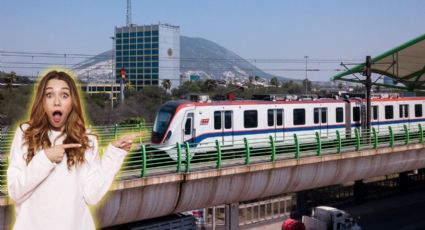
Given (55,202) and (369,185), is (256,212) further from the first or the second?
(55,202)

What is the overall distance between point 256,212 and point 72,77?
89.7 ft

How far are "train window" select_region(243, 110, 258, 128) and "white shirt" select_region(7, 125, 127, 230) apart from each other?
18.7m

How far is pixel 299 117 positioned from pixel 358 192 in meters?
14.3

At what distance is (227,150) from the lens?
19.9 metres

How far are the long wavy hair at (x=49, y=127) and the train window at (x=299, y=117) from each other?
2123 cm

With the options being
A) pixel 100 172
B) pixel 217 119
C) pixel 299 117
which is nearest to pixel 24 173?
pixel 100 172

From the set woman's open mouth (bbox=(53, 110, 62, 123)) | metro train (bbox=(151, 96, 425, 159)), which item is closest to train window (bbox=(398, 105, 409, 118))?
metro train (bbox=(151, 96, 425, 159))

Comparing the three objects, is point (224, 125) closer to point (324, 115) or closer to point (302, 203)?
point (324, 115)

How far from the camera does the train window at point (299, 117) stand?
23312 mm

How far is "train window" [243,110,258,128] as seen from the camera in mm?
21266

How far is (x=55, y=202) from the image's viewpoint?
2465mm

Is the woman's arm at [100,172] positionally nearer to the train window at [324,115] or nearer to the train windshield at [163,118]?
the train windshield at [163,118]

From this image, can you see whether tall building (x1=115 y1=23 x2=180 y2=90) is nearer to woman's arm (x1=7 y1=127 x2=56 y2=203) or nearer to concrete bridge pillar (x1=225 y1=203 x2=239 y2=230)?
concrete bridge pillar (x1=225 y1=203 x2=239 y2=230)

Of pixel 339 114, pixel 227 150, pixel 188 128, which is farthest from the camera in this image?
pixel 339 114
